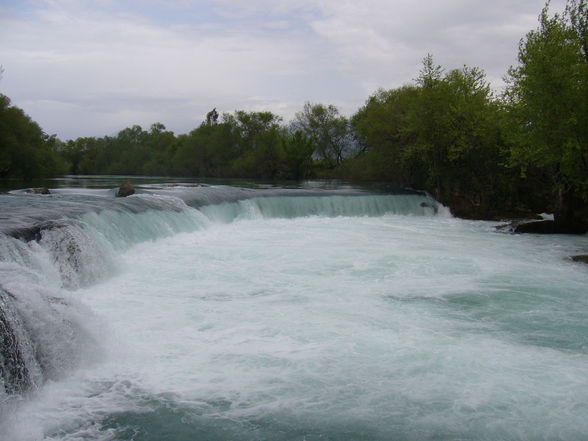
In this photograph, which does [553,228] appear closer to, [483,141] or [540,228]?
[540,228]

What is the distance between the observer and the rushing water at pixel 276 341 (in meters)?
4.88

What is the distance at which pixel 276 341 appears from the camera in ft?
22.4

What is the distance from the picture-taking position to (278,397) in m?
5.33

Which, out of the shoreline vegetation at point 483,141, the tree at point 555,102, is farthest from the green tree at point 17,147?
the tree at point 555,102

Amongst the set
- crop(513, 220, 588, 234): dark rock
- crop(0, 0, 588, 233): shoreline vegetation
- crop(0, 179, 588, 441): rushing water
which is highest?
crop(0, 0, 588, 233): shoreline vegetation

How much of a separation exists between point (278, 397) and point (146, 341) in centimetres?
225

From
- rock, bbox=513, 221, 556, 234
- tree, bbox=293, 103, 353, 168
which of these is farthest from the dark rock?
tree, bbox=293, 103, 353, 168

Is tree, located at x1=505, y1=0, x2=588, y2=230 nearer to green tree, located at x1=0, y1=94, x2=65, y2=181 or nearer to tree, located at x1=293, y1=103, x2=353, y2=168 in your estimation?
green tree, located at x1=0, y1=94, x2=65, y2=181

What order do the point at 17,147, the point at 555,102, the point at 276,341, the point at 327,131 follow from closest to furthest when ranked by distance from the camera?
the point at 276,341 → the point at 555,102 → the point at 17,147 → the point at 327,131

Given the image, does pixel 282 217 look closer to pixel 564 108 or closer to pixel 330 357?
pixel 564 108

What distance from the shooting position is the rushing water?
16.0ft

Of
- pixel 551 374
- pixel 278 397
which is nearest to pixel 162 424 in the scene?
pixel 278 397

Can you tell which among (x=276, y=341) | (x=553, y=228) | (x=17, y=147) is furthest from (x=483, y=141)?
(x=17, y=147)

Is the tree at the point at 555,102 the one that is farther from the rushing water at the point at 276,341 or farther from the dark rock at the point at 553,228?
the rushing water at the point at 276,341
